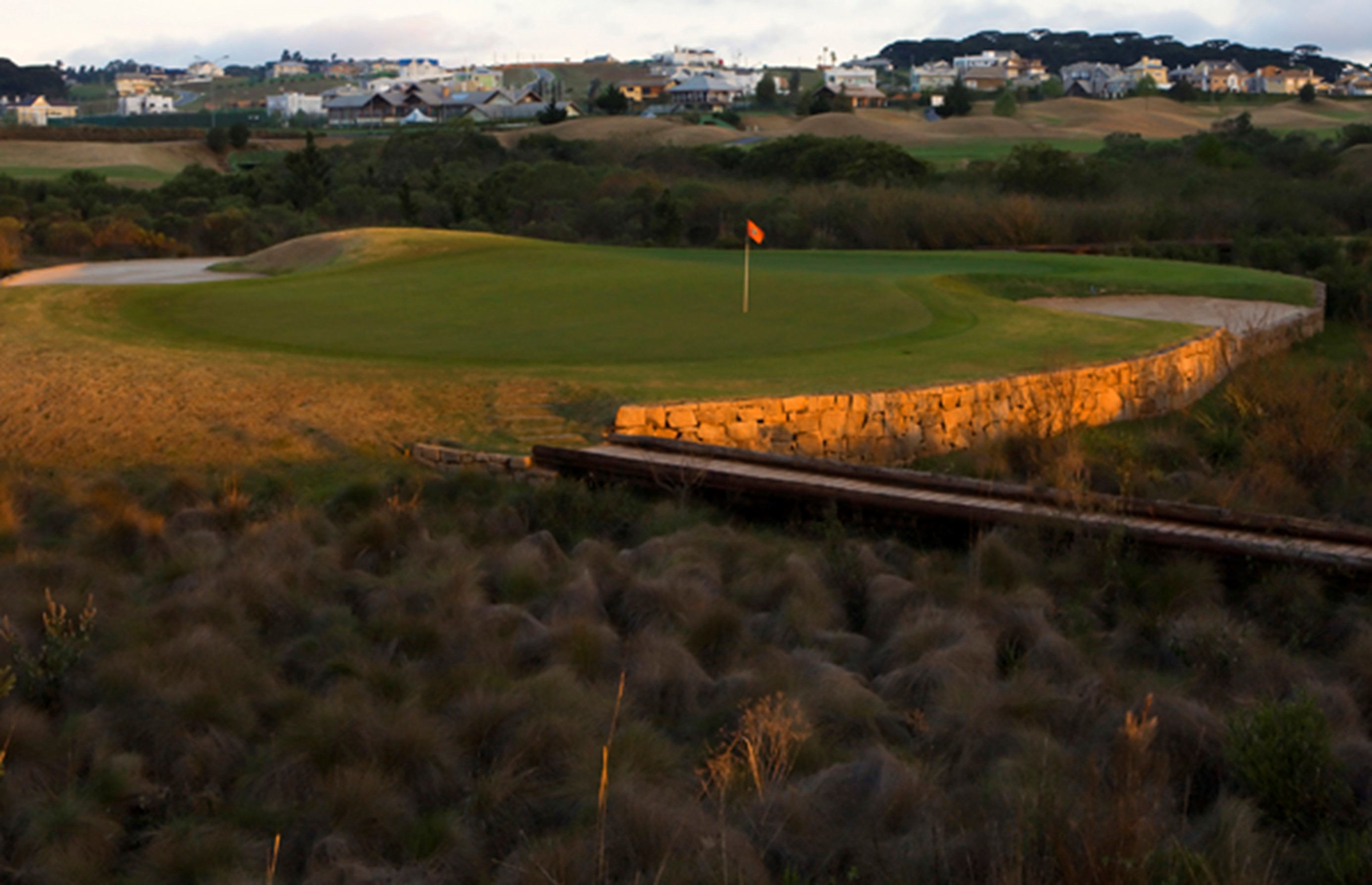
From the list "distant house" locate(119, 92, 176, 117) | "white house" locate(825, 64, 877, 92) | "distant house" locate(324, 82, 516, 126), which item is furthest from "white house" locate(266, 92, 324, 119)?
"white house" locate(825, 64, 877, 92)

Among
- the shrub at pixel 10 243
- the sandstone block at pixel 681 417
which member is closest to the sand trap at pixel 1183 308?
the sandstone block at pixel 681 417

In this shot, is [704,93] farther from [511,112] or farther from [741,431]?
[741,431]

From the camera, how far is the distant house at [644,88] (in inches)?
6288

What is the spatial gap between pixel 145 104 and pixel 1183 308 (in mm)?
181750

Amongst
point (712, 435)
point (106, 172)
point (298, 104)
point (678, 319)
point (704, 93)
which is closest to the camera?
point (712, 435)

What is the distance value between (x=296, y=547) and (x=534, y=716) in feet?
10.6

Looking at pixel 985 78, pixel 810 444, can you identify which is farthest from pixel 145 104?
pixel 810 444

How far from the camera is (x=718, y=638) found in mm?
7238

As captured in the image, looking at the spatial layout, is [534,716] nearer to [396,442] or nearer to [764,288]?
[396,442]

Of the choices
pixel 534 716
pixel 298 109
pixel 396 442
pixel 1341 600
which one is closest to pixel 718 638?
pixel 534 716

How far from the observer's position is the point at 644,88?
581ft

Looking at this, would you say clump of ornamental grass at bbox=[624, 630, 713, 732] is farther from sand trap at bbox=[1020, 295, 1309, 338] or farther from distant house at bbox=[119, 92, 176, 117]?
distant house at bbox=[119, 92, 176, 117]

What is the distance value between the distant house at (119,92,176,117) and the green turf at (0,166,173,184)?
11258cm

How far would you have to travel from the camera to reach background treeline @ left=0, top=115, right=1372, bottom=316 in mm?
30500
